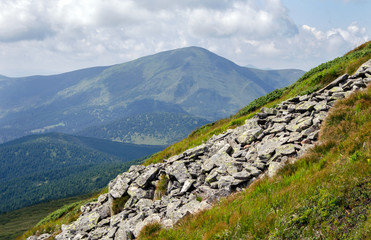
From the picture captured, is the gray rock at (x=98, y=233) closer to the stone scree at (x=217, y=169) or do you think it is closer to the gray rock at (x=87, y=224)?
the stone scree at (x=217, y=169)

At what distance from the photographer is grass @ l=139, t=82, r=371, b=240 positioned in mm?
5797

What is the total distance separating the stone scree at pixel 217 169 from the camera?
1016 cm

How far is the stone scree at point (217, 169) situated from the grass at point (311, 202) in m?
0.96

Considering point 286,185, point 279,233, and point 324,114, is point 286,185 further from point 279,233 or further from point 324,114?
point 324,114

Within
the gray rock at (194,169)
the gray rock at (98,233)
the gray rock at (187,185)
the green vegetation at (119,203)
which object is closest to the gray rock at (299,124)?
the gray rock at (194,169)

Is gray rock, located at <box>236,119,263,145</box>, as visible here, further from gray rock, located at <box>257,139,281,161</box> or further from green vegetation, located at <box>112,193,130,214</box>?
green vegetation, located at <box>112,193,130,214</box>

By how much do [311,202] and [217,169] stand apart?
5.77 m

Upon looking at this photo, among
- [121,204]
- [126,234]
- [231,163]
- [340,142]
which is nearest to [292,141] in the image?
[340,142]

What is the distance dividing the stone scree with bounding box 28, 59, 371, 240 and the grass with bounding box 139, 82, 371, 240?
0.96 m

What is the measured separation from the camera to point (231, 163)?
1188 cm

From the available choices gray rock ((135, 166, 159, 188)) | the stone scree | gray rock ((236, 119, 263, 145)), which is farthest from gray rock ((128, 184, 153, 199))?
gray rock ((236, 119, 263, 145))

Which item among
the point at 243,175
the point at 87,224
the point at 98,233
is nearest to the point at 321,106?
Result: the point at 243,175

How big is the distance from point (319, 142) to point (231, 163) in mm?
4132

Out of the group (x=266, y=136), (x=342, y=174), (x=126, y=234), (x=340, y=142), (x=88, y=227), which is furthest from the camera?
(x=88, y=227)
